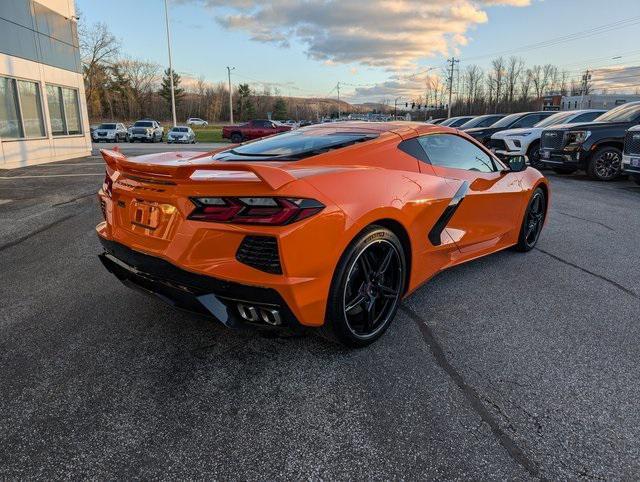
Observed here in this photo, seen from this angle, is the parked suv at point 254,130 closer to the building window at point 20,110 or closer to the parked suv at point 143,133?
the parked suv at point 143,133

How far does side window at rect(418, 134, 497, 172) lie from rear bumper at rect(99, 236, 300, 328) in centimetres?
192

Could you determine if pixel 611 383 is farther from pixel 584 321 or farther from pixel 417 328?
pixel 417 328

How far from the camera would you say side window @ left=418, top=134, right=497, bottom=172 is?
3742 mm

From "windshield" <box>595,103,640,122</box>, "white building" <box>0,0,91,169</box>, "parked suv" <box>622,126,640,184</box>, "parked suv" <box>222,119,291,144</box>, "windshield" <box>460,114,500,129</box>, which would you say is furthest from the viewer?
"parked suv" <box>222,119,291,144</box>

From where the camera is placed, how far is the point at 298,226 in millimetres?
2395

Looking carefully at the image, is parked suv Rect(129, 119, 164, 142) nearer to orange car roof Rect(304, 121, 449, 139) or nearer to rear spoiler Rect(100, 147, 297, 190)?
orange car roof Rect(304, 121, 449, 139)

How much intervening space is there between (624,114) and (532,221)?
856 centimetres

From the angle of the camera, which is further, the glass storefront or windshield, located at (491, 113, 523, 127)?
windshield, located at (491, 113, 523, 127)

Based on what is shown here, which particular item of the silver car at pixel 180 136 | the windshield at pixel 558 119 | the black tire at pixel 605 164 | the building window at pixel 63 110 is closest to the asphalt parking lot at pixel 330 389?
the black tire at pixel 605 164

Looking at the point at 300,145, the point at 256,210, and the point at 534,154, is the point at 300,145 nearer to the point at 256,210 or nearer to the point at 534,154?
the point at 256,210

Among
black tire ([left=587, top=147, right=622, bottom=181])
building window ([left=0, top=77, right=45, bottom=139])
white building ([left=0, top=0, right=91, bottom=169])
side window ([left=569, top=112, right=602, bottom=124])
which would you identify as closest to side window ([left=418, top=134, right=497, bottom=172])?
black tire ([left=587, top=147, right=622, bottom=181])

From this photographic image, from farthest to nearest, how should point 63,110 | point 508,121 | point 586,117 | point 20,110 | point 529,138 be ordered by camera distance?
point 63,110 < point 508,121 < point 20,110 < point 586,117 < point 529,138

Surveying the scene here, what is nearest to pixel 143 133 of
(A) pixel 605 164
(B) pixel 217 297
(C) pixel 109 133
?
(C) pixel 109 133

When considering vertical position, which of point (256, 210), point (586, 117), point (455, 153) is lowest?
point (256, 210)
